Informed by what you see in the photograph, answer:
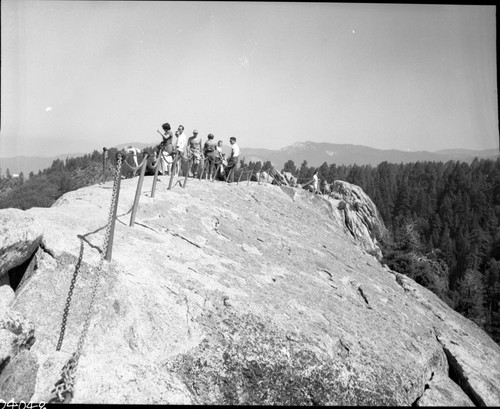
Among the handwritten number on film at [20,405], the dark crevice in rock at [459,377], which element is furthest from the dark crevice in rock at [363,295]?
the handwritten number on film at [20,405]

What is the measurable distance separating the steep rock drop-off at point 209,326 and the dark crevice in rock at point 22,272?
93mm

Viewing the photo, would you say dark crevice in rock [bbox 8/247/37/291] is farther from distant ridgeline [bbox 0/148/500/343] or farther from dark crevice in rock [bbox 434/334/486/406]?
distant ridgeline [bbox 0/148/500/343]

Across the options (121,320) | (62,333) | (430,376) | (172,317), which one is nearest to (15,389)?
(62,333)

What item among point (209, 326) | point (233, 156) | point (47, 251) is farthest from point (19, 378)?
point (233, 156)

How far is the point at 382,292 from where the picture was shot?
35.7 ft

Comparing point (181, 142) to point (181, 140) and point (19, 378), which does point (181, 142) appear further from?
point (19, 378)

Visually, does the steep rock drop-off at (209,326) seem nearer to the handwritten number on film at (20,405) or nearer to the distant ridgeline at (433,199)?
the handwritten number on film at (20,405)

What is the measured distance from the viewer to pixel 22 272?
5.53m

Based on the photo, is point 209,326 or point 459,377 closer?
point 209,326

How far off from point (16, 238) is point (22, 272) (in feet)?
3.05

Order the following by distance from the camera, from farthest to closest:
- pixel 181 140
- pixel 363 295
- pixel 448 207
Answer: pixel 448 207
pixel 181 140
pixel 363 295

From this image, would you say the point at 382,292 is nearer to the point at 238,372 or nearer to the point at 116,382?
the point at 238,372

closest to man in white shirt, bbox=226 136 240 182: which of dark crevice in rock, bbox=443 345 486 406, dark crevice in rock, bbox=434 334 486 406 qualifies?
dark crevice in rock, bbox=434 334 486 406

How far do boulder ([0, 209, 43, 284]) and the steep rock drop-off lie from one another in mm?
300
